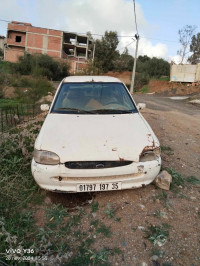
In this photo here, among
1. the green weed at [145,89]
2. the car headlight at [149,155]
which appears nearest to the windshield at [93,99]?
the car headlight at [149,155]

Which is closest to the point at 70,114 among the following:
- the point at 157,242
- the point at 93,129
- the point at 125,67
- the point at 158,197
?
the point at 93,129

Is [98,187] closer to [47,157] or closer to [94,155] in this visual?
[94,155]

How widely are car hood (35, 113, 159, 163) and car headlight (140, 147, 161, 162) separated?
2.3 inches

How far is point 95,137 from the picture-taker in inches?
91.7

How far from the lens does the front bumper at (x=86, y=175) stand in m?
2.11

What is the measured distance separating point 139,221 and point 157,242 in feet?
1.01

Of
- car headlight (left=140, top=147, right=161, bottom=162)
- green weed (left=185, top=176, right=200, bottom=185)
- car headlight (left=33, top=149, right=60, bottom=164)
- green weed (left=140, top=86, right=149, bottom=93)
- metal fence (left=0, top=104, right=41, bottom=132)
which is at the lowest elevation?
green weed (left=185, top=176, right=200, bottom=185)

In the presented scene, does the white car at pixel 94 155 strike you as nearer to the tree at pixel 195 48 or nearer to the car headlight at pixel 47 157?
the car headlight at pixel 47 157

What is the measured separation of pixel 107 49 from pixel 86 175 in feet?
131

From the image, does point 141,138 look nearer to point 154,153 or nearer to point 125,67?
point 154,153

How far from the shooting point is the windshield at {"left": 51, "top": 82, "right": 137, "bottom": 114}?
3.07 m

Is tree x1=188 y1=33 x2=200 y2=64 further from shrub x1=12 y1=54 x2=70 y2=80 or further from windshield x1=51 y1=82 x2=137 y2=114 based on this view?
windshield x1=51 y1=82 x2=137 y2=114

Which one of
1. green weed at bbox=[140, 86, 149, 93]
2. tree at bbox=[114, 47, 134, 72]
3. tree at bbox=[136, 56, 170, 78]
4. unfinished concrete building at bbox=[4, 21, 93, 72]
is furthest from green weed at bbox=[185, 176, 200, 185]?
unfinished concrete building at bbox=[4, 21, 93, 72]

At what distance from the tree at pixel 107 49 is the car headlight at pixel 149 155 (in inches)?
1489
